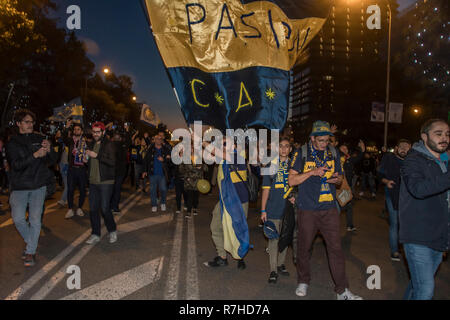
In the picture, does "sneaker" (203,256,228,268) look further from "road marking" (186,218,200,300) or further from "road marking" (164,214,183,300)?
"road marking" (164,214,183,300)

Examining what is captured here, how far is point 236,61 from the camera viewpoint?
14.1ft

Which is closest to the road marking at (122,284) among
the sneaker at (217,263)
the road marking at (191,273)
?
the road marking at (191,273)

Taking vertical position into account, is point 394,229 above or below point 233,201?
below

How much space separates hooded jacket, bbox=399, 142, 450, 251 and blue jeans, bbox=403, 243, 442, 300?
0.07m

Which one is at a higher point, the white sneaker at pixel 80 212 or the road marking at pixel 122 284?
the white sneaker at pixel 80 212

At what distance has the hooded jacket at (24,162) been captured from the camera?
15.8 feet

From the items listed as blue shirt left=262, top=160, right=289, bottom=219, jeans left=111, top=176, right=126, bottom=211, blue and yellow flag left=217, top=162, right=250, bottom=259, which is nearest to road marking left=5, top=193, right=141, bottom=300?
jeans left=111, top=176, right=126, bottom=211

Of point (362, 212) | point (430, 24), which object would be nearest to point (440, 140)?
point (362, 212)

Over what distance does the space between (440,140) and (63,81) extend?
33.4 meters

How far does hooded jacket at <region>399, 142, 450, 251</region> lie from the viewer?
2.86 metres

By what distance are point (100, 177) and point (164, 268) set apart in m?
2.17

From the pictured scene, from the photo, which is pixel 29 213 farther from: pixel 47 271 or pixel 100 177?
pixel 100 177

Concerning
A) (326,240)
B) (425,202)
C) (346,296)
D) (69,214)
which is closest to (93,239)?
(69,214)

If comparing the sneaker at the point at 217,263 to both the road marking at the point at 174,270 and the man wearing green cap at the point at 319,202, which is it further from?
the man wearing green cap at the point at 319,202
